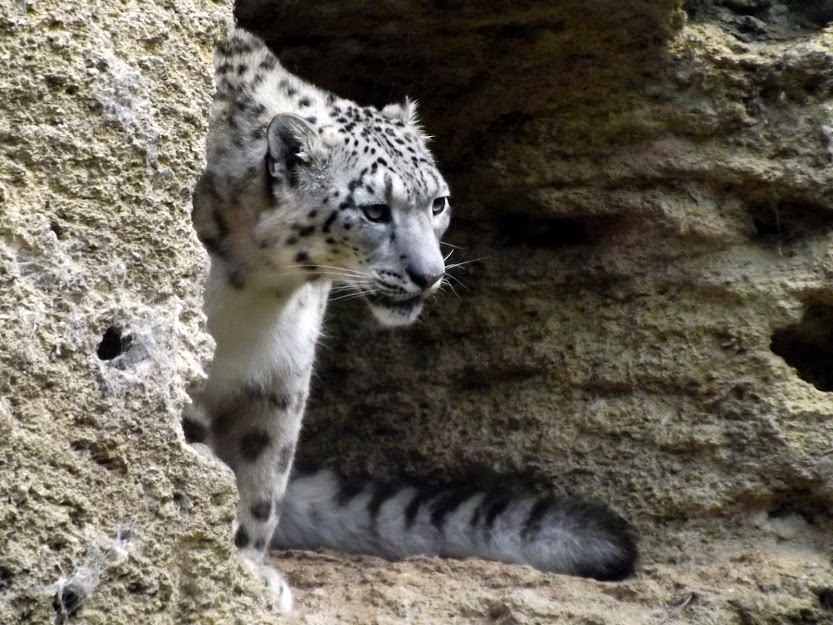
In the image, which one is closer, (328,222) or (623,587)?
(328,222)

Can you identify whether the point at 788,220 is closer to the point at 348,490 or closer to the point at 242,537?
the point at 348,490

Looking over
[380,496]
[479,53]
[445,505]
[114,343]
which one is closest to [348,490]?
[380,496]

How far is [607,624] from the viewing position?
360 centimetres

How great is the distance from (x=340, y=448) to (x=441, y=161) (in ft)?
3.99

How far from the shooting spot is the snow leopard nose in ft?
11.8

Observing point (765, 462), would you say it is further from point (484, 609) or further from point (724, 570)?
point (484, 609)

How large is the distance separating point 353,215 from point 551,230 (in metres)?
1.33

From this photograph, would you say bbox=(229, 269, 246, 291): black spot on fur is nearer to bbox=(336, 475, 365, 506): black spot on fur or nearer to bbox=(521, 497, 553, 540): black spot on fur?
bbox=(336, 475, 365, 506): black spot on fur

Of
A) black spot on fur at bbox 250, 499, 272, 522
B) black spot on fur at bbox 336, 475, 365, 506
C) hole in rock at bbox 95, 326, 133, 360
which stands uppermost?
hole in rock at bbox 95, 326, 133, 360

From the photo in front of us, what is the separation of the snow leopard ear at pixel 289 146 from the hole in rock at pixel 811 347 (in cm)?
181

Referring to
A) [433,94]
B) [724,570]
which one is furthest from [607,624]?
[433,94]

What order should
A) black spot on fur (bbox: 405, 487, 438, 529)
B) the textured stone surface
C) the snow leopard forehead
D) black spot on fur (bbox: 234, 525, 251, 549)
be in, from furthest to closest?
black spot on fur (bbox: 405, 487, 438, 529) → black spot on fur (bbox: 234, 525, 251, 549) → the snow leopard forehead → the textured stone surface

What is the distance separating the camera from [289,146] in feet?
12.1

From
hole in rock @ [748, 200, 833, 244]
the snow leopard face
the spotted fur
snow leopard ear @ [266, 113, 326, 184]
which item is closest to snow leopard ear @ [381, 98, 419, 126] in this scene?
the spotted fur
